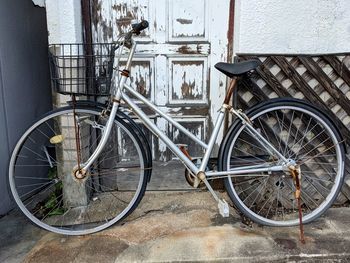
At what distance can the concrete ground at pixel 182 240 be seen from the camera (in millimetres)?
2535

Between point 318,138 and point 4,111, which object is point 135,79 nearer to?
point 4,111

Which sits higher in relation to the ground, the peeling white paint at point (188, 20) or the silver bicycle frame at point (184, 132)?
the peeling white paint at point (188, 20)

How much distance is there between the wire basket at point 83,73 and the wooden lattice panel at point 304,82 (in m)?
1.18

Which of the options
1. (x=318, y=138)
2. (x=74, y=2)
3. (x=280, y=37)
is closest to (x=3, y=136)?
(x=74, y=2)

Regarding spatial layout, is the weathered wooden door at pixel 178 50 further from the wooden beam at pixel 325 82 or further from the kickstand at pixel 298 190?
the kickstand at pixel 298 190

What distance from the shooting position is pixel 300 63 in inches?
121

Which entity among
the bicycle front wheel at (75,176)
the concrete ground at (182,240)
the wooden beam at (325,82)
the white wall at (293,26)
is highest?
the white wall at (293,26)

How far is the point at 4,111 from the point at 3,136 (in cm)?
23

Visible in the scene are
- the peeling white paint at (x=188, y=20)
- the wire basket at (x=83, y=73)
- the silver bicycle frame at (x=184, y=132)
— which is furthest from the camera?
the peeling white paint at (x=188, y=20)

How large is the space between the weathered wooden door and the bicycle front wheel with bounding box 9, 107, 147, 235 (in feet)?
1.83

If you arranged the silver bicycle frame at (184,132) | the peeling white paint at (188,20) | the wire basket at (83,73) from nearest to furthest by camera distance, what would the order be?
1. the wire basket at (83,73)
2. the silver bicycle frame at (184,132)
3. the peeling white paint at (188,20)

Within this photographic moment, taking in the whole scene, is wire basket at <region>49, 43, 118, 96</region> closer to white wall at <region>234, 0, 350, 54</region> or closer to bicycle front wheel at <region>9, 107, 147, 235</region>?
bicycle front wheel at <region>9, 107, 147, 235</region>

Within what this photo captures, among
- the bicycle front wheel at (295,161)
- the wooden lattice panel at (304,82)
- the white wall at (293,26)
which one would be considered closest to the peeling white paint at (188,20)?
the white wall at (293,26)

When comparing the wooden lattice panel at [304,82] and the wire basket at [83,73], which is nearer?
the wire basket at [83,73]
